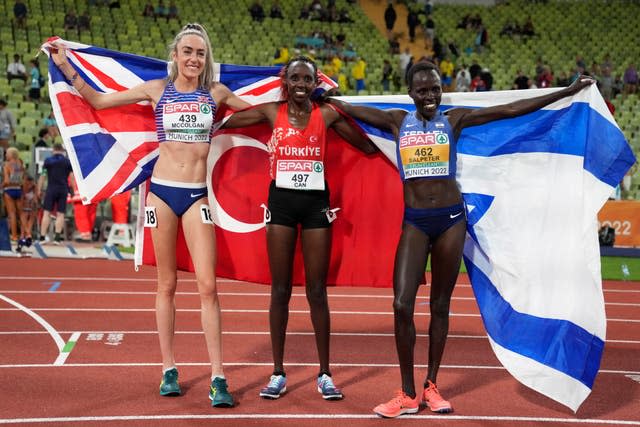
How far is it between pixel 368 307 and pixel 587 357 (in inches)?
151

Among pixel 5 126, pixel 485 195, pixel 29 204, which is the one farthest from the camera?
pixel 5 126

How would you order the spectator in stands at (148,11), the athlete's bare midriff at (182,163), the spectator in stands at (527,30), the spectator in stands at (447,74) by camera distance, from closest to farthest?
the athlete's bare midriff at (182,163) → the spectator in stands at (447,74) → the spectator in stands at (148,11) → the spectator in stands at (527,30)

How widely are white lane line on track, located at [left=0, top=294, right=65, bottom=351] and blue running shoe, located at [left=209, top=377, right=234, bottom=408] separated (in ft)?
6.27

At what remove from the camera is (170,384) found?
5000 mm

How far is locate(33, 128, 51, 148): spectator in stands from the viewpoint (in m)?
15.3

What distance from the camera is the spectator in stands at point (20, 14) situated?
20531mm

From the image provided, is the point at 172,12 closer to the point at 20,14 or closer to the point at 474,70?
the point at 20,14

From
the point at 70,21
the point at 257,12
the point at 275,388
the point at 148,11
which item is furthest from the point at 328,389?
the point at 257,12

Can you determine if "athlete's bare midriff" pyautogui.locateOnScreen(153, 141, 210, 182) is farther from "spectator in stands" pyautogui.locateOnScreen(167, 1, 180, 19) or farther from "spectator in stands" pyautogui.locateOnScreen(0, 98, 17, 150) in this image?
"spectator in stands" pyautogui.locateOnScreen(167, 1, 180, 19)

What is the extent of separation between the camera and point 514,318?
5.23 meters

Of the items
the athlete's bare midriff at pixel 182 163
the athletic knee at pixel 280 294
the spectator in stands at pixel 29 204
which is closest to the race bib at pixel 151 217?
the athlete's bare midriff at pixel 182 163

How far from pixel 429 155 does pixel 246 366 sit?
6.66 feet

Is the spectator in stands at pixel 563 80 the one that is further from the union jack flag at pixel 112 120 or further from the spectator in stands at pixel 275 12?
the union jack flag at pixel 112 120

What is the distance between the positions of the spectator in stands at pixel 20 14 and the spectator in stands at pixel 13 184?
8136 millimetres
